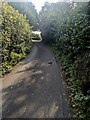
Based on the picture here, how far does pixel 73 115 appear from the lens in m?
6.07

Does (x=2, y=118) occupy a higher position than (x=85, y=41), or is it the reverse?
(x=85, y=41)

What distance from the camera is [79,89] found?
7.56m

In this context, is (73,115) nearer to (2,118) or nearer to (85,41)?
(2,118)

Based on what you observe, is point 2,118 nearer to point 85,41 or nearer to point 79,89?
point 79,89

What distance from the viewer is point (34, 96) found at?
7617mm

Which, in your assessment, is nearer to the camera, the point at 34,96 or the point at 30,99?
the point at 30,99

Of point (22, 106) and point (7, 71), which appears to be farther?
point (7, 71)

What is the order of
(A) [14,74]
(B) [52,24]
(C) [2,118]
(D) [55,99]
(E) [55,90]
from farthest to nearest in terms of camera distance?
(B) [52,24] → (A) [14,74] → (E) [55,90] → (D) [55,99] → (C) [2,118]

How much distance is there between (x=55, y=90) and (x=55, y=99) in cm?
102

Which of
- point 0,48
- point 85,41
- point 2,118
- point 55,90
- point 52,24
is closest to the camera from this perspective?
point 2,118

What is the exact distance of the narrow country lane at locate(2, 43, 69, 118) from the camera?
6218 millimetres

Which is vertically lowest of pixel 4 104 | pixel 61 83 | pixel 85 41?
pixel 61 83

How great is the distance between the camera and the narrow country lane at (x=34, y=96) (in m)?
6.22

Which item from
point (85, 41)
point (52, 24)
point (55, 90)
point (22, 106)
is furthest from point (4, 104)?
point (52, 24)
